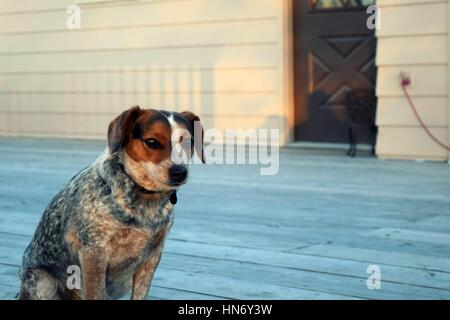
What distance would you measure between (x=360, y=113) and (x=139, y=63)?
3.28 meters

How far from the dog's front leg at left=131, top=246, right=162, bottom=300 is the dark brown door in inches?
252

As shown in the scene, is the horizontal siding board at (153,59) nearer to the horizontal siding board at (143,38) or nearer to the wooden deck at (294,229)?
the horizontal siding board at (143,38)

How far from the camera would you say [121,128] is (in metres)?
3.02

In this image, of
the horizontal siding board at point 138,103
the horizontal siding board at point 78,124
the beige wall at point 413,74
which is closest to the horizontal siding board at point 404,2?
the beige wall at point 413,74

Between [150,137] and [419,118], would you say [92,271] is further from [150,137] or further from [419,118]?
[419,118]

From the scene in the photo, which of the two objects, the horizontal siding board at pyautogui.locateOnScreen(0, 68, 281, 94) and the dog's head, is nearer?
the dog's head

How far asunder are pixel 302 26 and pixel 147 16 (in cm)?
219

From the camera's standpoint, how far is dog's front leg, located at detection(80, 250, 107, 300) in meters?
3.07

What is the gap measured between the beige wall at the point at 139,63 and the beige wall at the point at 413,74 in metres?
1.47

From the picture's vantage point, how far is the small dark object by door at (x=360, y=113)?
Result: 30.1 feet

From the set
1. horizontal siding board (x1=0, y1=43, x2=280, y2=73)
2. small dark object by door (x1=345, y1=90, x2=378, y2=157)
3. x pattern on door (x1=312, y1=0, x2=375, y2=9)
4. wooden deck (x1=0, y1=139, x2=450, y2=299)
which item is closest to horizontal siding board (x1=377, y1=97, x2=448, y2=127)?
small dark object by door (x1=345, y1=90, x2=378, y2=157)

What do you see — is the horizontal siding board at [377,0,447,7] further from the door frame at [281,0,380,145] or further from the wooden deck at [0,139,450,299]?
the wooden deck at [0,139,450,299]

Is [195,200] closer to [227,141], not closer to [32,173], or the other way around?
[32,173]

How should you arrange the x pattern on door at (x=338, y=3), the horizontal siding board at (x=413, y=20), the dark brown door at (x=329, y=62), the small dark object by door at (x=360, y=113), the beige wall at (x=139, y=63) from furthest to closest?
1. the beige wall at (x=139, y=63)
2. the dark brown door at (x=329, y=62)
3. the x pattern on door at (x=338, y=3)
4. the small dark object by door at (x=360, y=113)
5. the horizontal siding board at (x=413, y=20)
